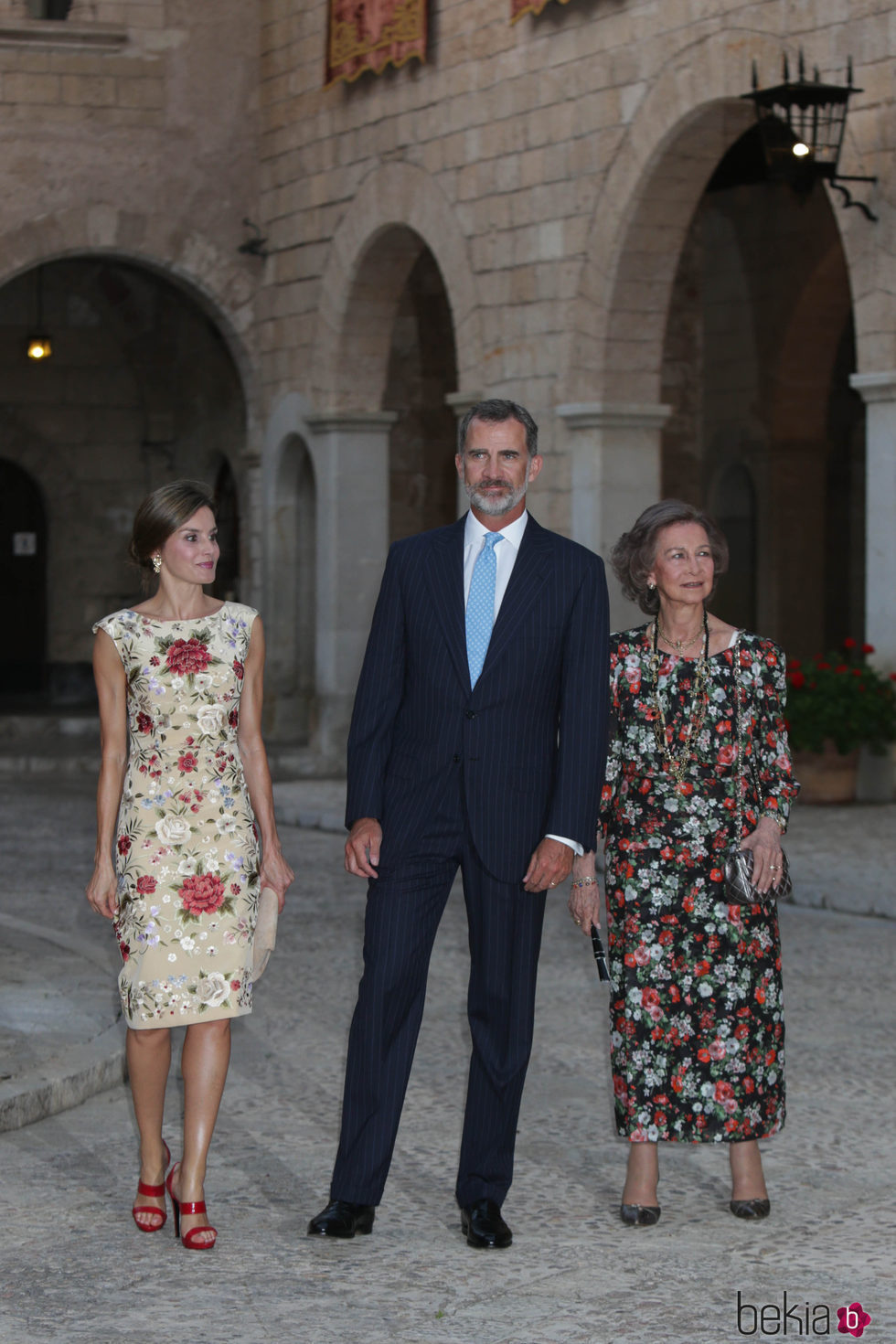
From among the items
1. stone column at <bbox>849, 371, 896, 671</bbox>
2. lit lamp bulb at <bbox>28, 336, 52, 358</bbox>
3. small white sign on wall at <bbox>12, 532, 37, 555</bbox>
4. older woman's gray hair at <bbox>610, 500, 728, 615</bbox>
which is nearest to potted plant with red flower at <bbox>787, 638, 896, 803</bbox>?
stone column at <bbox>849, 371, 896, 671</bbox>

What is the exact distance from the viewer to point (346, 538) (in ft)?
57.7

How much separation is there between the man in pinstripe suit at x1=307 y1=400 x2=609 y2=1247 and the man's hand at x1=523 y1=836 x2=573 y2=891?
33 millimetres

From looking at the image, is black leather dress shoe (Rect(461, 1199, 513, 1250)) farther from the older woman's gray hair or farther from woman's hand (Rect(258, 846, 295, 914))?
the older woman's gray hair

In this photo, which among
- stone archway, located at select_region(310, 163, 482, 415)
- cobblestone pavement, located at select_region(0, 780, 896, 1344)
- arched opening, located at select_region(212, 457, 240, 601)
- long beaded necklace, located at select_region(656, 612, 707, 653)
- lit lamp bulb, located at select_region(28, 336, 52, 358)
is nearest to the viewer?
cobblestone pavement, located at select_region(0, 780, 896, 1344)

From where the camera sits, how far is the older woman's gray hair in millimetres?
4906

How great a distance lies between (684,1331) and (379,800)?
1.26 meters

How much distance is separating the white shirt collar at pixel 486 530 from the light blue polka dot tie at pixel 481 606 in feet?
0.05

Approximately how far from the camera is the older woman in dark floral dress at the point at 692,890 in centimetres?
477

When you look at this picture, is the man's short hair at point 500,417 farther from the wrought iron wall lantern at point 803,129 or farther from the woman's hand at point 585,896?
the wrought iron wall lantern at point 803,129

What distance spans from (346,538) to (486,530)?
12.8m

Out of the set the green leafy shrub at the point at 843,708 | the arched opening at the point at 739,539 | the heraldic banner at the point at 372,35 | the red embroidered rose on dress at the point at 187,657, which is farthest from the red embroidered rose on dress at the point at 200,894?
the arched opening at the point at 739,539

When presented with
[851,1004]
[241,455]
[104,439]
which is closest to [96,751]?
[241,455]

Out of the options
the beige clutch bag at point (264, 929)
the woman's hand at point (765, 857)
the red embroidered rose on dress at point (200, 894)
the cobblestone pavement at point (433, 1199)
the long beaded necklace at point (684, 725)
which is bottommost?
the cobblestone pavement at point (433, 1199)

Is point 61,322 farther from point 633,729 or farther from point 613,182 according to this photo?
point 633,729
